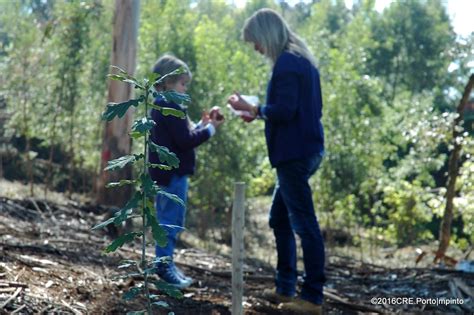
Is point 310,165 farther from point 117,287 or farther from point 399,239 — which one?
point 399,239

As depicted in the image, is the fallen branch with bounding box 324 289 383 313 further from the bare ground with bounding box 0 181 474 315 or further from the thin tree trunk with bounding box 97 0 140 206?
the thin tree trunk with bounding box 97 0 140 206

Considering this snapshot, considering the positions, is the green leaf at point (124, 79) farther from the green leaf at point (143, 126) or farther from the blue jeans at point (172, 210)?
the blue jeans at point (172, 210)

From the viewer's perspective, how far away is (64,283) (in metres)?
4.68

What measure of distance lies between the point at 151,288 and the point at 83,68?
6.93 metres

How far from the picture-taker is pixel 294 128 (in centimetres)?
473

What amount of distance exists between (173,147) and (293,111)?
88 cm

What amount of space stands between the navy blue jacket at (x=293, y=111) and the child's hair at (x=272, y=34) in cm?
9

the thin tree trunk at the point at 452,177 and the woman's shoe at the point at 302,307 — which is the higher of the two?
the thin tree trunk at the point at 452,177

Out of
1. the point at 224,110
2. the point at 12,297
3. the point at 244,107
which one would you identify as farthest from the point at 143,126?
the point at 224,110

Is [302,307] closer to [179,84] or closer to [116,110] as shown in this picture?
[179,84]

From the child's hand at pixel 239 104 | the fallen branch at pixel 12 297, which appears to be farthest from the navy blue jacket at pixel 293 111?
the fallen branch at pixel 12 297

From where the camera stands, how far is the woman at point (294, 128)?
4.68 meters

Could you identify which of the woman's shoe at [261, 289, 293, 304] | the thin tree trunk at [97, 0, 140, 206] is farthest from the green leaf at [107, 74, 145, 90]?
the thin tree trunk at [97, 0, 140, 206]

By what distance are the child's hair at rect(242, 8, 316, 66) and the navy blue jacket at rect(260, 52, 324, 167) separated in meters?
0.09
